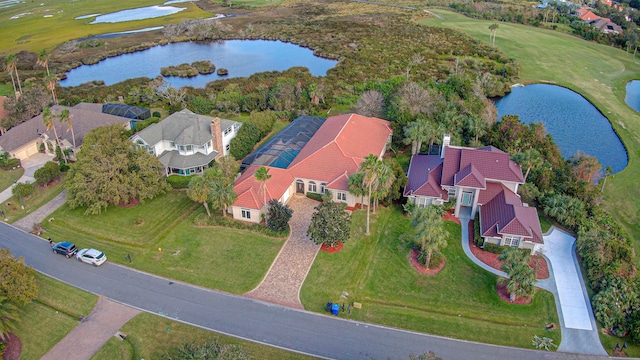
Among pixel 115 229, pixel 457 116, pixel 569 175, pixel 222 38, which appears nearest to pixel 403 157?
pixel 457 116

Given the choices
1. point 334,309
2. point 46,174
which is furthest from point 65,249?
point 334,309

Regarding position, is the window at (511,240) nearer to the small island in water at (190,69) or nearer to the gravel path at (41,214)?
the gravel path at (41,214)

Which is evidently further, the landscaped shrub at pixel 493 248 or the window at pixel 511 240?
the window at pixel 511 240

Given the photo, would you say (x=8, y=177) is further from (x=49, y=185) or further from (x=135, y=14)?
(x=135, y=14)

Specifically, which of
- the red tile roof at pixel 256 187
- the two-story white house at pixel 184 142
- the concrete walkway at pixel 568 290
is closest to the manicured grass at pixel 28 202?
the two-story white house at pixel 184 142

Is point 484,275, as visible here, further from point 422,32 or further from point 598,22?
point 598,22

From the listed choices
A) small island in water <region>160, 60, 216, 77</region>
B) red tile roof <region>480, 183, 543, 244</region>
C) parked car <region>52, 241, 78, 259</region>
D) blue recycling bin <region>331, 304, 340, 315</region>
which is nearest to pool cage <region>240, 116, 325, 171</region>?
parked car <region>52, 241, 78, 259</region>
